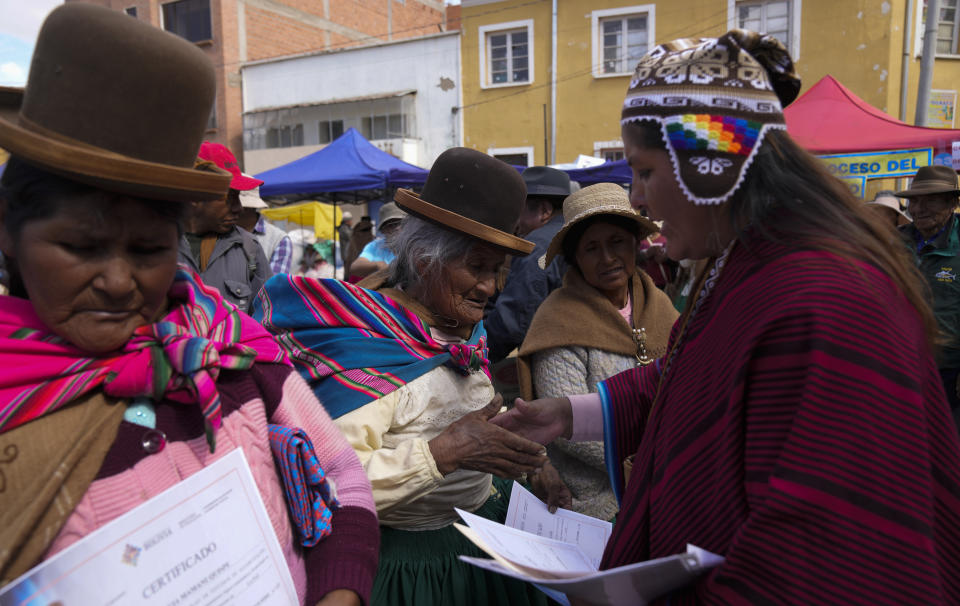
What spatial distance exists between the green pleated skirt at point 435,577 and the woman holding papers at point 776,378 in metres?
0.81

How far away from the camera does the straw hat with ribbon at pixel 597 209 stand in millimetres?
2773

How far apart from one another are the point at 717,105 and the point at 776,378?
527 millimetres

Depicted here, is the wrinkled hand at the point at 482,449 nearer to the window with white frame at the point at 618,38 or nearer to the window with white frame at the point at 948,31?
the window with white frame at the point at 618,38

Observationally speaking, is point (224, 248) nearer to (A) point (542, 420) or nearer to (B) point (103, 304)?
(A) point (542, 420)

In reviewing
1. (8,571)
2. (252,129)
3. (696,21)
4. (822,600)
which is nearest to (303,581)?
(8,571)

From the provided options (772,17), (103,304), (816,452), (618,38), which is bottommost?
(816,452)

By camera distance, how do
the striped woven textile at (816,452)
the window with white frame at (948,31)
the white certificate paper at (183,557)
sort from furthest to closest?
the window with white frame at (948,31) → the striped woven textile at (816,452) → the white certificate paper at (183,557)

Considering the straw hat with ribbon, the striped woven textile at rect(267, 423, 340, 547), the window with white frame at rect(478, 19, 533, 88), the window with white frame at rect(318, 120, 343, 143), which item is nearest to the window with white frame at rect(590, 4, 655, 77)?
the window with white frame at rect(478, 19, 533, 88)

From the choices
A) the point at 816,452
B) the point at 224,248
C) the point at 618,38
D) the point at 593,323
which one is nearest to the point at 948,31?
the point at 618,38

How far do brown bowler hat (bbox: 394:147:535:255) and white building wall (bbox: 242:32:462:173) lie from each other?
16.6m

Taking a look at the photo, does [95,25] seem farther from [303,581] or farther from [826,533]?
[826,533]

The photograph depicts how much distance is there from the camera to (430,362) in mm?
2096

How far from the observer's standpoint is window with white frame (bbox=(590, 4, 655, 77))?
17094mm

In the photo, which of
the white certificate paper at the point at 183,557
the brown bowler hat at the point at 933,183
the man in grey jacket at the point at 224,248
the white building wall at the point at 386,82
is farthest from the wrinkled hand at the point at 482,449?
the white building wall at the point at 386,82
